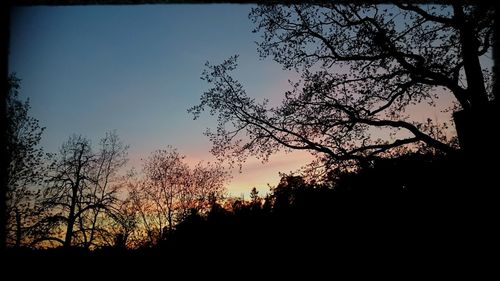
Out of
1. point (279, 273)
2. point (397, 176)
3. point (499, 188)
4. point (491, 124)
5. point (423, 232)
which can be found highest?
point (491, 124)

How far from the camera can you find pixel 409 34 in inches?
435

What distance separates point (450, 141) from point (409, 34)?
6.57m

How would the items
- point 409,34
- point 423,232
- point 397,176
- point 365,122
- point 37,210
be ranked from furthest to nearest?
point 37,210
point 365,122
point 409,34
point 397,176
point 423,232

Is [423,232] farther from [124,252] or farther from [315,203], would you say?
[124,252]

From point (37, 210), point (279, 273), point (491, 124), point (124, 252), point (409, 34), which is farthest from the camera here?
point (37, 210)

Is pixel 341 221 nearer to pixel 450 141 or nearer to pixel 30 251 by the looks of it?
pixel 30 251

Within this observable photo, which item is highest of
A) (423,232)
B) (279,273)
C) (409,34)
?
(409,34)

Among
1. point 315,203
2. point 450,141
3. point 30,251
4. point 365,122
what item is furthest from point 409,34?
point 30,251

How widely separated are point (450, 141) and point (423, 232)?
46.0 ft

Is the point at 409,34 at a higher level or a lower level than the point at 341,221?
higher

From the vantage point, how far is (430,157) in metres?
3.74

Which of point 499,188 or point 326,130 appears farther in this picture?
point 326,130

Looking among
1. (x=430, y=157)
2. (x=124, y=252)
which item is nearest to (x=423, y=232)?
(x=430, y=157)

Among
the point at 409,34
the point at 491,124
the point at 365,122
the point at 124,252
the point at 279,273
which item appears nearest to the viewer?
the point at 279,273
